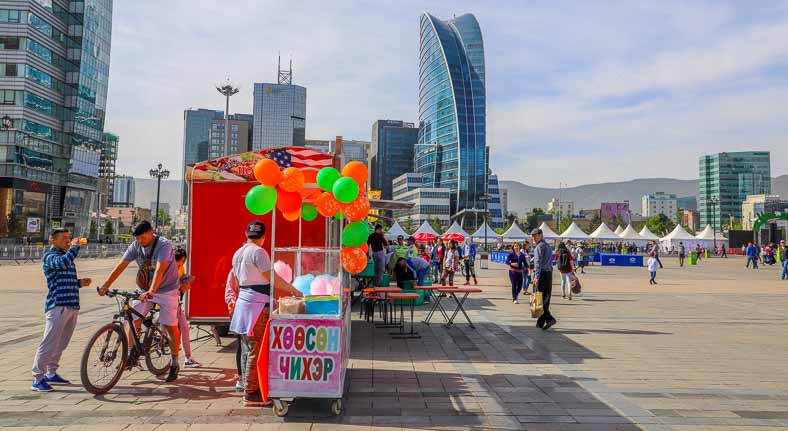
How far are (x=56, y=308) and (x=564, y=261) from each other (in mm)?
12814

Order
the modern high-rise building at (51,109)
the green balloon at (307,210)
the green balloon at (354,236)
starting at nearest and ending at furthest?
the green balloon at (354,236), the green balloon at (307,210), the modern high-rise building at (51,109)

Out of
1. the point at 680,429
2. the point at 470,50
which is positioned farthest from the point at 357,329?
the point at 470,50

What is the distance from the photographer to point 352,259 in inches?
242

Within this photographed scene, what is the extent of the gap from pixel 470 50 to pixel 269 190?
155652 mm

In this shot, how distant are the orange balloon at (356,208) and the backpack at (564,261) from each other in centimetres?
1063

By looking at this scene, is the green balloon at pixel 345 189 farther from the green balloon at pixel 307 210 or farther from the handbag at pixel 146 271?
the handbag at pixel 146 271

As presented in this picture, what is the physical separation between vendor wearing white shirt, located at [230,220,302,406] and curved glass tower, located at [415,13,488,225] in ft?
448

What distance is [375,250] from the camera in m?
13.3

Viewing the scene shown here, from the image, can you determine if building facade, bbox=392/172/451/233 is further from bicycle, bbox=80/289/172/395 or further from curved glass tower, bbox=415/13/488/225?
bicycle, bbox=80/289/172/395

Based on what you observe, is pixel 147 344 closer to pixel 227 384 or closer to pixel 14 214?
pixel 227 384

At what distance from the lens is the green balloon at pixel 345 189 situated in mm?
5746

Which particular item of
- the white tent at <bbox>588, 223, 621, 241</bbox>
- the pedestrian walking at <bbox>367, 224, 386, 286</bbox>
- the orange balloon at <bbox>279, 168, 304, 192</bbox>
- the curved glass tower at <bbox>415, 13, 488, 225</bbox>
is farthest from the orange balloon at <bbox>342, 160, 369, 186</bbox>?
the curved glass tower at <bbox>415, 13, 488, 225</bbox>

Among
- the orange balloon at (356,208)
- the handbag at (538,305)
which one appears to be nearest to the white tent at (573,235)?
the handbag at (538,305)

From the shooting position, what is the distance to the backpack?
50.7ft
